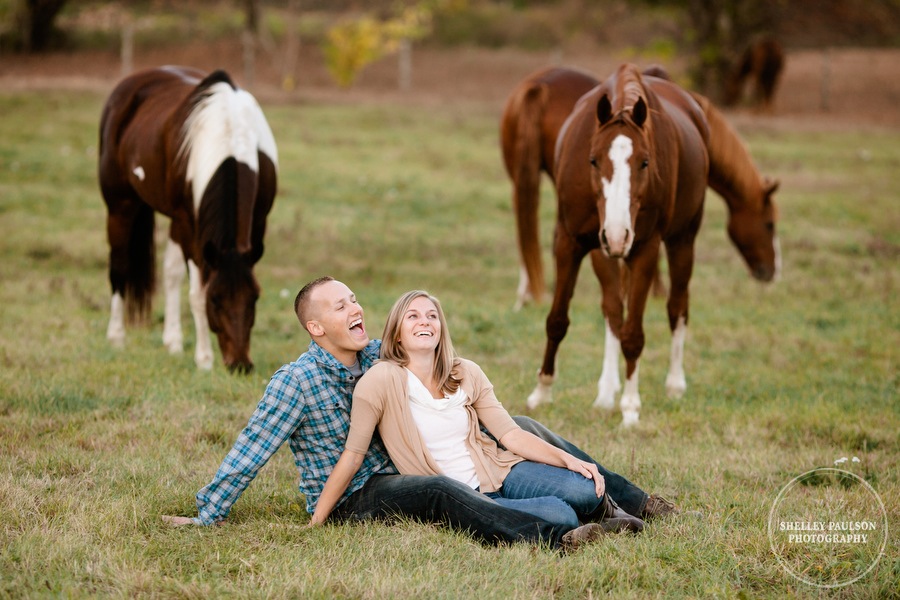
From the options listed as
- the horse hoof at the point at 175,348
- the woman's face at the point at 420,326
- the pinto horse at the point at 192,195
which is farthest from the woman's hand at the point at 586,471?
the horse hoof at the point at 175,348

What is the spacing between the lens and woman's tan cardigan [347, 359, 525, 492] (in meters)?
3.95

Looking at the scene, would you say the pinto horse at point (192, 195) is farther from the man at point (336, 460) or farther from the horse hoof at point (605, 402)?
the horse hoof at point (605, 402)

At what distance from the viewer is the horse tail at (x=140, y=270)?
777 cm

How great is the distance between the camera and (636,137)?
5.43 metres

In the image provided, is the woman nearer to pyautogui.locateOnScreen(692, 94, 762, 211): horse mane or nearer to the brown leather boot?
the brown leather boot

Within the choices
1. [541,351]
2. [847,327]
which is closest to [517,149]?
[541,351]

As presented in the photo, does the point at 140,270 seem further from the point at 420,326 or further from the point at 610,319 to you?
the point at 420,326

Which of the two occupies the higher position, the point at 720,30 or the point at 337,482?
the point at 720,30

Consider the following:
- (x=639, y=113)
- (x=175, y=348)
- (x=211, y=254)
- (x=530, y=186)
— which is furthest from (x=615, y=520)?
(x=530, y=186)

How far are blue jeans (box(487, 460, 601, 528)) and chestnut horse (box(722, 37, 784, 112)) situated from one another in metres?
24.6

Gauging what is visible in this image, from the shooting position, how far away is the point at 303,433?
4070 millimetres

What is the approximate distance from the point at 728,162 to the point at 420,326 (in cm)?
479

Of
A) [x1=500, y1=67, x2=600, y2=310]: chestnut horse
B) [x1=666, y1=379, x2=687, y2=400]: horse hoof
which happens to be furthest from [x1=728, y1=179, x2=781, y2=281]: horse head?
[x1=666, y1=379, x2=687, y2=400]: horse hoof

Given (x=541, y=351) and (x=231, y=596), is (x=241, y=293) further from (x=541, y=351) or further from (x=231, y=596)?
(x=231, y=596)
